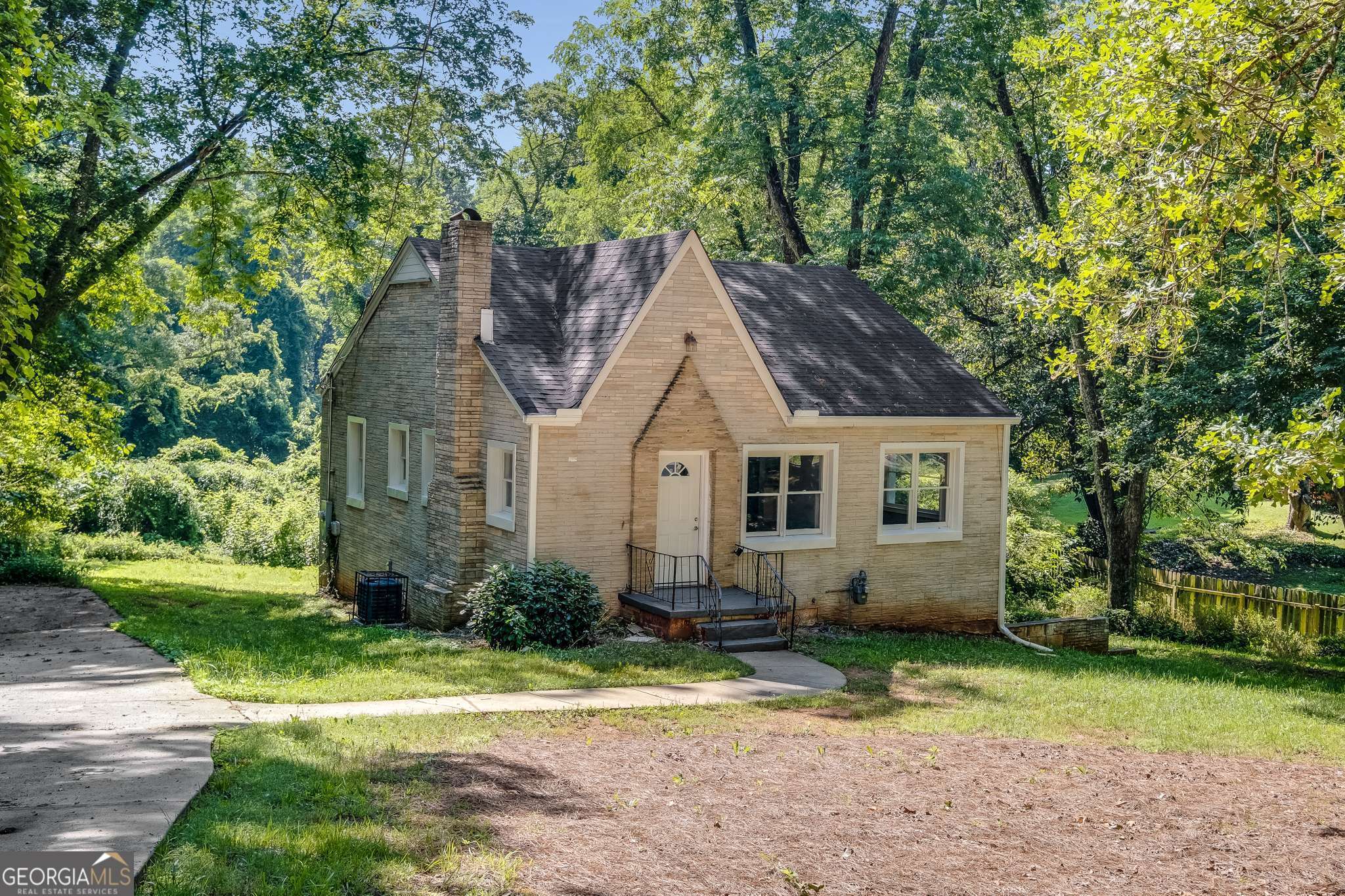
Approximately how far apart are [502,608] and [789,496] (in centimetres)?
556

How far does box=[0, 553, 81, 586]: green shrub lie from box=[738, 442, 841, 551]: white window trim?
14.7 m

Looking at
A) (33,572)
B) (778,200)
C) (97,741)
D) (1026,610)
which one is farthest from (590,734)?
(778,200)

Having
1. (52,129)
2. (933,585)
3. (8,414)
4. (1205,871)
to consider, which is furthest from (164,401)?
(1205,871)

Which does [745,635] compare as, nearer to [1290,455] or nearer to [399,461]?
[1290,455]

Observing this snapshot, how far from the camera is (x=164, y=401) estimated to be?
55469 mm

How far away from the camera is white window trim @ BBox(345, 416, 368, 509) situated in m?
22.4

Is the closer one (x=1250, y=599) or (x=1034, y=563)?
(x=1250, y=599)

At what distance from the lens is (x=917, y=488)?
776 inches

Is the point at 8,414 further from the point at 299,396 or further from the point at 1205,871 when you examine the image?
the point at 299,396

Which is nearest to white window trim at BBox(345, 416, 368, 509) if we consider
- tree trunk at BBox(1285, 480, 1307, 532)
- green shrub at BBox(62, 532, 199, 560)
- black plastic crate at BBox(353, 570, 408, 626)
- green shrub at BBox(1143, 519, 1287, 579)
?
black plastic crate at BBox(353, 570, 408, 626)

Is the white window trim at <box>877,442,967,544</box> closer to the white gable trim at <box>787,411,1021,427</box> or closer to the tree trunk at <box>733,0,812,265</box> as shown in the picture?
the white gable trim at <box>787,411,1021,427</box>

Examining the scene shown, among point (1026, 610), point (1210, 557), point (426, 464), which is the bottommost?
point (1026, 610)

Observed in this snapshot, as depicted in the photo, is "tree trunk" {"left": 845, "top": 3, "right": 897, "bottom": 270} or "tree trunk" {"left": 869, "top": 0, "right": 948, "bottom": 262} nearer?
"tree trunk" {"left": 869, "top": 0, "right": 948, "bottom": 262}

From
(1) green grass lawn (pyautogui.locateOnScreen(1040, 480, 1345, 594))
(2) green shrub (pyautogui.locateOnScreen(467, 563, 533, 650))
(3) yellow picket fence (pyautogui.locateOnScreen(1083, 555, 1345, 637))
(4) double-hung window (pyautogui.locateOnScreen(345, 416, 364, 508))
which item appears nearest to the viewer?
(2) green shrub (pyautogui.locateOnScreen(467, 563, 533, 650))
